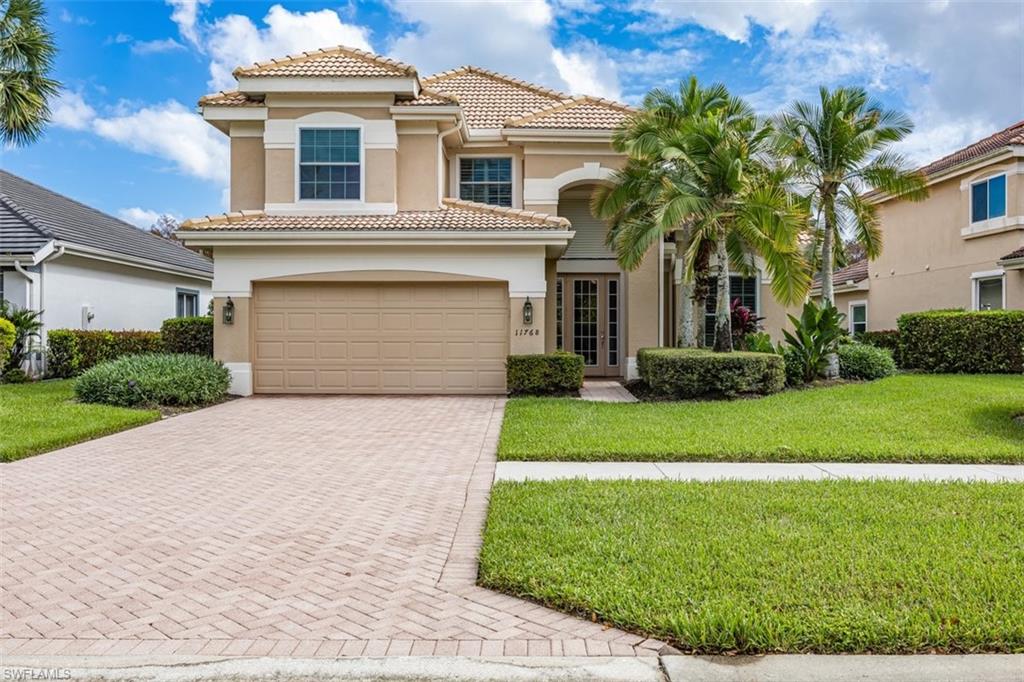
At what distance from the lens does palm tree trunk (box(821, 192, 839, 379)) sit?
48.9ft

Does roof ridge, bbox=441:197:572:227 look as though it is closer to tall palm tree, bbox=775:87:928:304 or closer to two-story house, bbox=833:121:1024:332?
tall palm tree, bbox=775:87:928:304

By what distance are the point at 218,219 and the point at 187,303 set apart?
12.1 metres

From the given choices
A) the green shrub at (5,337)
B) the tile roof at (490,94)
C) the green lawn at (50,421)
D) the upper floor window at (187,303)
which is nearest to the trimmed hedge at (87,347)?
the green shrub at (5,337)

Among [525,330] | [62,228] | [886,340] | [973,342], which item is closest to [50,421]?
[525,330]

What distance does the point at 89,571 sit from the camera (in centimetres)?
486

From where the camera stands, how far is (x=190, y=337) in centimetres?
1675

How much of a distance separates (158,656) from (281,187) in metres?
14.0

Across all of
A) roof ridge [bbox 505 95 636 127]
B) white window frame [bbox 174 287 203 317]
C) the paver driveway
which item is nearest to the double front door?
roof ridge [bbox 505 95 636 127]

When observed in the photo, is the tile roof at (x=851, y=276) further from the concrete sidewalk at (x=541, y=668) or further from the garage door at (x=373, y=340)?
the concrete sidewalk at (x=541, y=668)

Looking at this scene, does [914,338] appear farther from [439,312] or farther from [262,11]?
[262,11]

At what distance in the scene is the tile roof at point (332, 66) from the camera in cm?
1577

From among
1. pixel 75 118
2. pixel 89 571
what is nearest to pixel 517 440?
pixel 89 571

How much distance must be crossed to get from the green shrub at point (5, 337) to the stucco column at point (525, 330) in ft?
36.7

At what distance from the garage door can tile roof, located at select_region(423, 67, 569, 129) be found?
5921 mm
